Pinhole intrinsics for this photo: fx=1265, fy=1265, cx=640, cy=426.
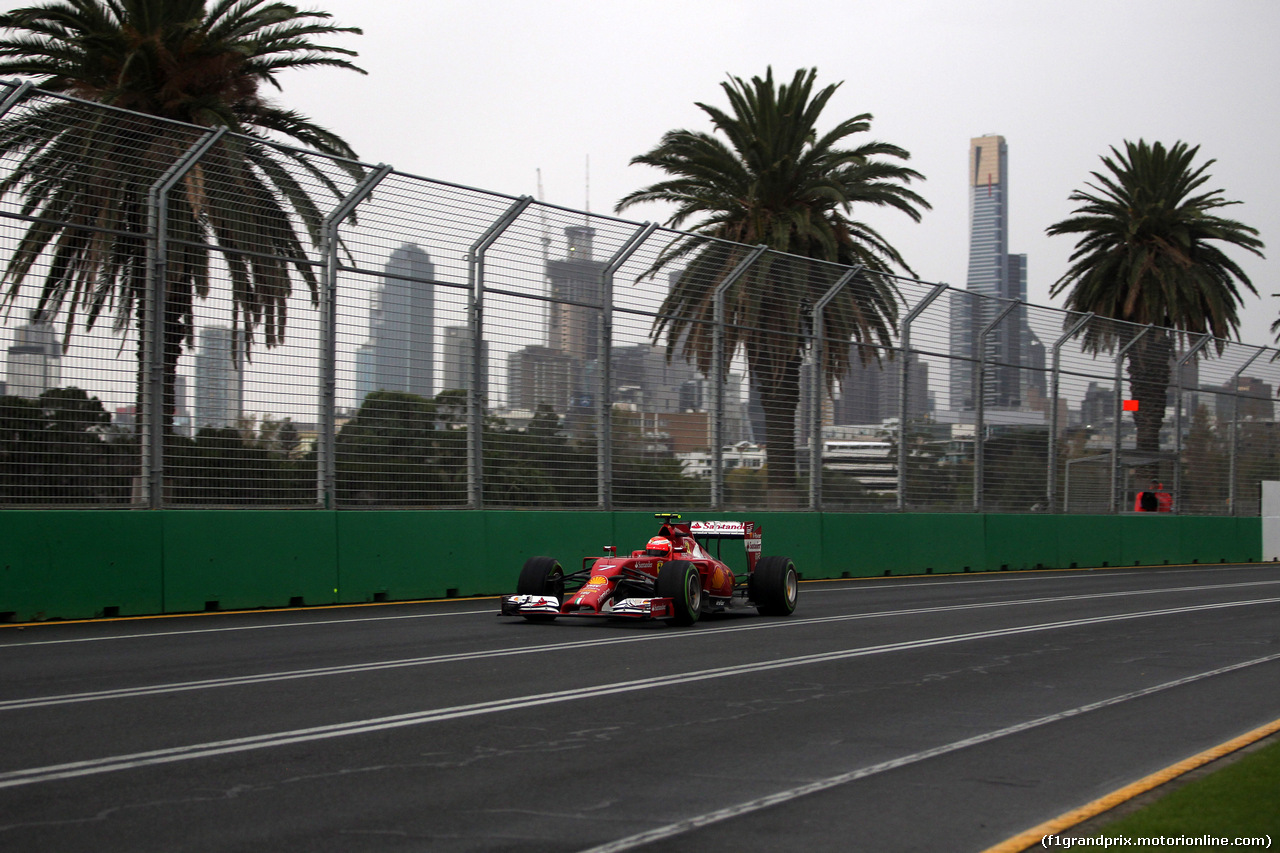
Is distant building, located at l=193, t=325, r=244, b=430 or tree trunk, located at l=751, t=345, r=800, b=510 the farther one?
tree trunk, located at l=751, t=345, r=800, b=510

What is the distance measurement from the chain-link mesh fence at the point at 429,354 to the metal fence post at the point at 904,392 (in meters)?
0.06

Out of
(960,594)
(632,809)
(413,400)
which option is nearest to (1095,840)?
(632,809)

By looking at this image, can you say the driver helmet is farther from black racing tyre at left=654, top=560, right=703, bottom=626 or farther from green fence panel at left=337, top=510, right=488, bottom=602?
green fence panel at left=337, top=510, right=488, bottom=602

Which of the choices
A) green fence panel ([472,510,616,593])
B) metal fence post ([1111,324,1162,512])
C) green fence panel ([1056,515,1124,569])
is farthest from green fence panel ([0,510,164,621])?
metal fence post ([1111,324,1162,512])

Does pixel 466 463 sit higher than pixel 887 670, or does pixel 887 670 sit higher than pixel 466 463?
pixel 466 463

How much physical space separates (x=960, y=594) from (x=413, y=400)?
795cm

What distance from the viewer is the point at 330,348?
14750mm

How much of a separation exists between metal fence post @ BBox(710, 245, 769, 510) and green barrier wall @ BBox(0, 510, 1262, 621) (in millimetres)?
575

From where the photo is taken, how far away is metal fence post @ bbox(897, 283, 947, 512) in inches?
896

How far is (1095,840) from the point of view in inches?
189

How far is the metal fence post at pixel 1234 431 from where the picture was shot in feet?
106

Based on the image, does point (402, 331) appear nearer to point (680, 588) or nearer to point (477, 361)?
point (477, 361)

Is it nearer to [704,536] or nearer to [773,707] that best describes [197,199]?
[704,536]

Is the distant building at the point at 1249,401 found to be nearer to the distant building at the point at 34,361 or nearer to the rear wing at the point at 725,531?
the rear wing at the point at 725,531
